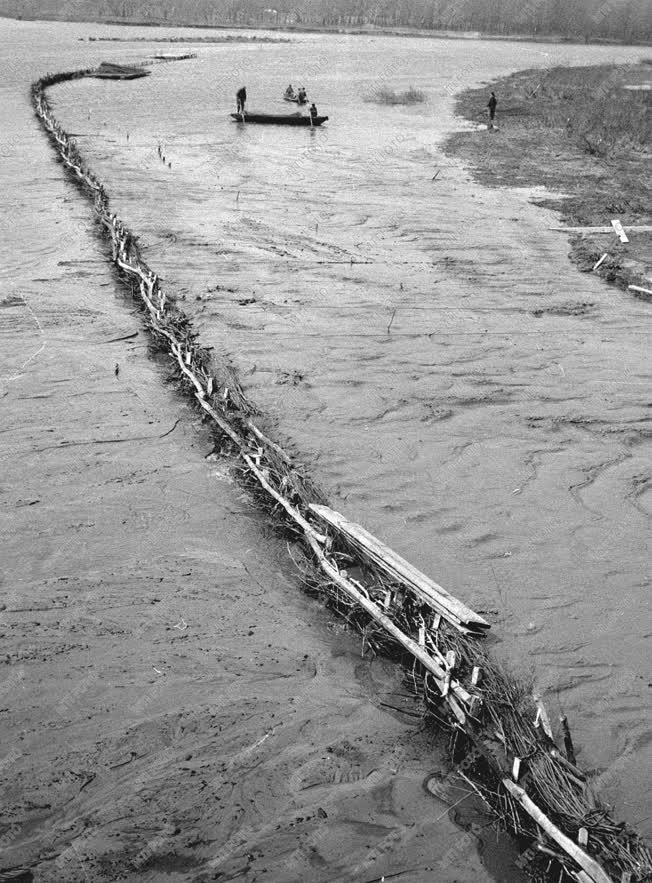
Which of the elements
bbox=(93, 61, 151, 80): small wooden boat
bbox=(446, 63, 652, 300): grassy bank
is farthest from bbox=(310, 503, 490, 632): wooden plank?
bbox=(93, 61, 151, 80): small wooden boat

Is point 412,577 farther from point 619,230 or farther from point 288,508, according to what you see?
point 619,230

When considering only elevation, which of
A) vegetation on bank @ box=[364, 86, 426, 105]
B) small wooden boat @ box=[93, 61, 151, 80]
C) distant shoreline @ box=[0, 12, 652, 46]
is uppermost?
distant shoreline @ box=[0, 12, 652, 46]

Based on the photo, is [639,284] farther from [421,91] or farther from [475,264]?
[421,91]

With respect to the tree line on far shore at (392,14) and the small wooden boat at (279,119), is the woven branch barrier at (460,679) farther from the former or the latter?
the tree line on far shore at (392,14)

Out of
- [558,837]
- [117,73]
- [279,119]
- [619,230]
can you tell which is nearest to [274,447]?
[558,837]

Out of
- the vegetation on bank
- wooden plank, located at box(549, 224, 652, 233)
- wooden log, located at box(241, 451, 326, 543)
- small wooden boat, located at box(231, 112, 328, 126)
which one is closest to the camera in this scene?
wooden log, located at box(241, 451, 326, 543)

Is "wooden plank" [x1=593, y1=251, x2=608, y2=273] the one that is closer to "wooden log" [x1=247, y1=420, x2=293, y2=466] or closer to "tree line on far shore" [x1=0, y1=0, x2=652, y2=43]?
"wooden log" [x1=247, y1=420, x2=293, y2=466]

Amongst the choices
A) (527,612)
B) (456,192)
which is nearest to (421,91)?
(456,192)
